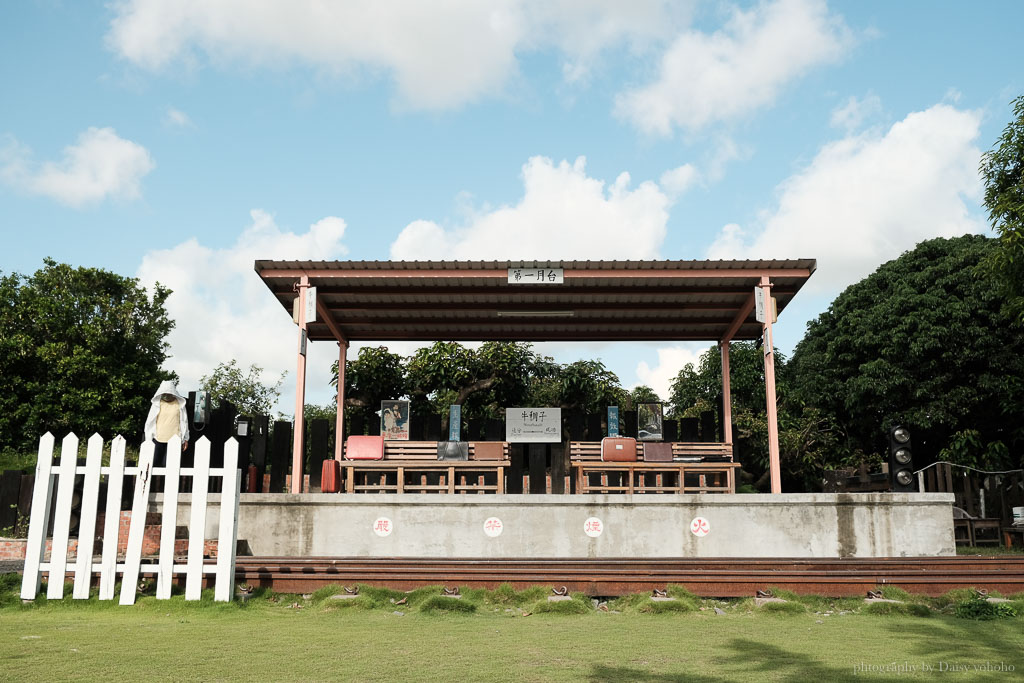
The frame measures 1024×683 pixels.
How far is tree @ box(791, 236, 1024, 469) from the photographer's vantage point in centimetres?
2295

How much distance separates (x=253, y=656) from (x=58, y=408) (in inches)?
1081

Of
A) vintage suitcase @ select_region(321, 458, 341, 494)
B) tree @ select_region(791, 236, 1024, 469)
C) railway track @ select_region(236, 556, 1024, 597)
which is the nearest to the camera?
railway track @ select_region(236, 556, 1024, 597)

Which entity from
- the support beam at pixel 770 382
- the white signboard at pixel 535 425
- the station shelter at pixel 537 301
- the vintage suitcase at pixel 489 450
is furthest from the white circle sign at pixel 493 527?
the white signboard at pixel 535 425

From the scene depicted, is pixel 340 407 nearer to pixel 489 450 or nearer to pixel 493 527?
pixel 489 450

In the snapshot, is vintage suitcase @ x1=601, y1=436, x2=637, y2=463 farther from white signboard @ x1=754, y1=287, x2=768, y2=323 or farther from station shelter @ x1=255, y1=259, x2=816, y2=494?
white signboard @ x1=754, y1=287, x2=768, y2=323

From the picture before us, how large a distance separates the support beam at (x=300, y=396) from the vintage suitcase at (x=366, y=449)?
146 centimetres

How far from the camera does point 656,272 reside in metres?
12.5

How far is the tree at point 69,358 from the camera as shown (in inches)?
1118

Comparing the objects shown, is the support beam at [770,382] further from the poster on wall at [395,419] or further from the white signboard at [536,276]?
the poster on wall at [395,419]

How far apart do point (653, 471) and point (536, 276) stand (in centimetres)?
414

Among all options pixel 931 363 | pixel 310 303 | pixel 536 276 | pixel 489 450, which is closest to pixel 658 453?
pixel 489 450

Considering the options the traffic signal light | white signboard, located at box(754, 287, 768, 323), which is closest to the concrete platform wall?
the traffic signal light

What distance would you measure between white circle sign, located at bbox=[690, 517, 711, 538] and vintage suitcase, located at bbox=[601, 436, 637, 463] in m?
3.11

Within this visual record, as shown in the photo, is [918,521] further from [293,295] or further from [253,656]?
[293,295]
